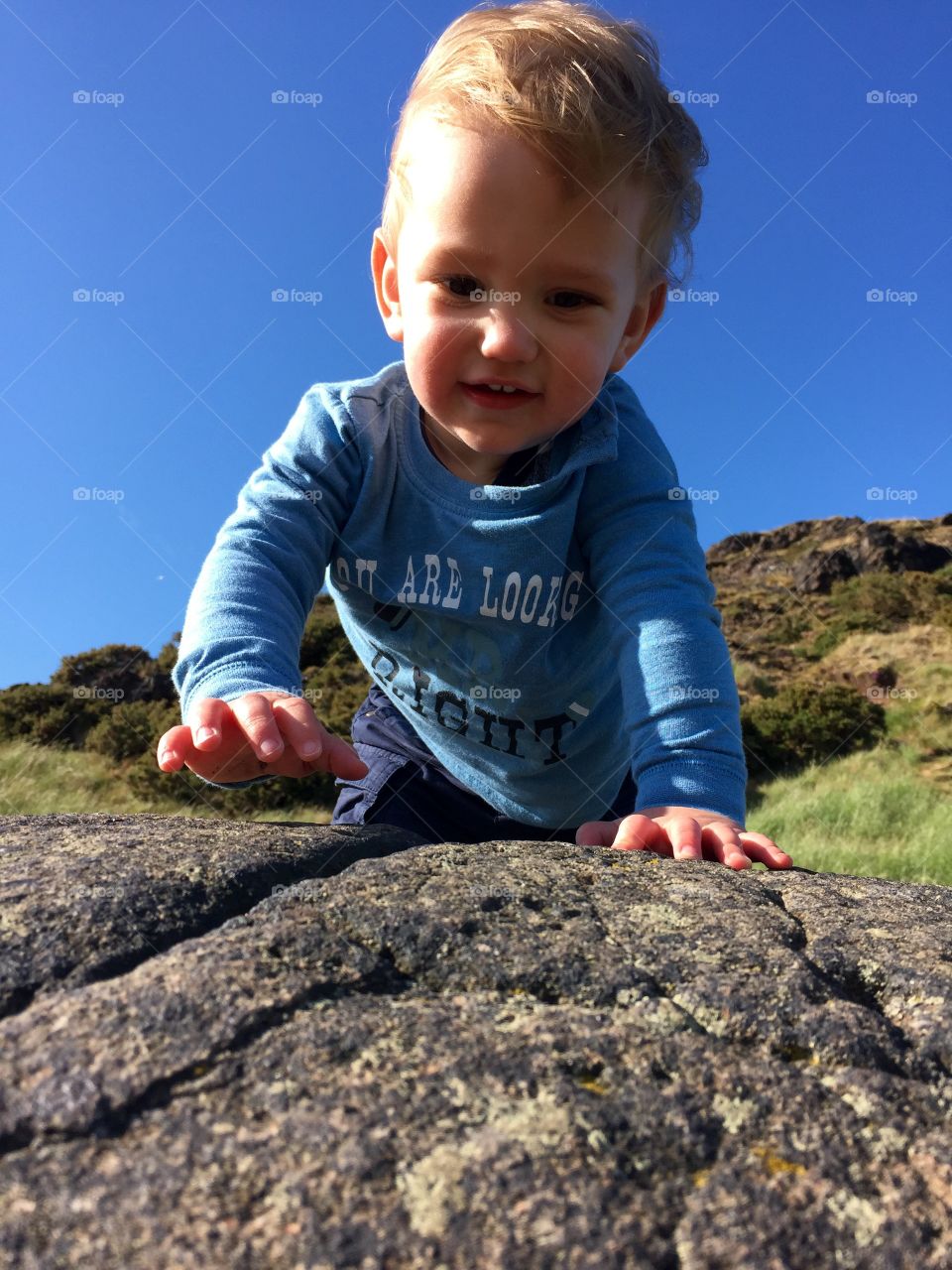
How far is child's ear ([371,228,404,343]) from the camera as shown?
2840 millimetres

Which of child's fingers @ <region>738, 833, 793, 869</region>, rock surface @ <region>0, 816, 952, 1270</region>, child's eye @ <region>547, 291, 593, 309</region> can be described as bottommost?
rock surface @ <region>0, 816, 952, 1270</region>

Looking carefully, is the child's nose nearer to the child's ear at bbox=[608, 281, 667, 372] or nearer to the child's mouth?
the child's mouth

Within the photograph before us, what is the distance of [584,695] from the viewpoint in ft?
9.80

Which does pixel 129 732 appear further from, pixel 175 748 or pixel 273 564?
pixel 175 748

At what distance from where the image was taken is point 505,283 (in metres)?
2.31

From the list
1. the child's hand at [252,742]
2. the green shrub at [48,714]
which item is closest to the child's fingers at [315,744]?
the child's hand at [252,742]

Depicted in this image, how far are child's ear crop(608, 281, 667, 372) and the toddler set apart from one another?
0.04 ft

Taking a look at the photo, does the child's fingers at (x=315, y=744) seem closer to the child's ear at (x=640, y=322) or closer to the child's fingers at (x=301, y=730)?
the child's fingers at (x=301, y=730)

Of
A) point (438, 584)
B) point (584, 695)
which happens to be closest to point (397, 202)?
point (438, 584)

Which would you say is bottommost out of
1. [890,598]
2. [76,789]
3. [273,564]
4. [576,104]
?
[76,789]

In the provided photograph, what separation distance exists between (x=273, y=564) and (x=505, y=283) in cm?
89

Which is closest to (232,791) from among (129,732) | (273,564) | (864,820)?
(129,732)

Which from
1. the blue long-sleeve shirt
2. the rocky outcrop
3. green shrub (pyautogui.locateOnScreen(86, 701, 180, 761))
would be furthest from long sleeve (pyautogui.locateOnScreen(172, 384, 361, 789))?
the rocky outcrop

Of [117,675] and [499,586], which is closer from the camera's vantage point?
[499,586]
